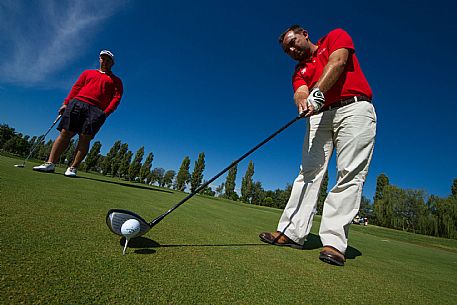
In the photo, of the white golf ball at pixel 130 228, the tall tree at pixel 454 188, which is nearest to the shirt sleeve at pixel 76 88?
the white golf ball at pixel 130 228

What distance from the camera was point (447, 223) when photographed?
87.9ft

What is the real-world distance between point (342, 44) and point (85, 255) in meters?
2.96

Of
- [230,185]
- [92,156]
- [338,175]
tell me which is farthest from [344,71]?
[92,156]

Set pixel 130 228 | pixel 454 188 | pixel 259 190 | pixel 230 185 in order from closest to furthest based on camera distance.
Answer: pixel 130 228, pixel 454 188, pixel 230 185, pixel 259 190

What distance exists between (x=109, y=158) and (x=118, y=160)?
2.43 m

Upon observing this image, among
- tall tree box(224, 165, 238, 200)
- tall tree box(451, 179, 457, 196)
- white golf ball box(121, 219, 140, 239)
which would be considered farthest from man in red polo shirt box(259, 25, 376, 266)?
tall tree box(451, 179, 457, 196)

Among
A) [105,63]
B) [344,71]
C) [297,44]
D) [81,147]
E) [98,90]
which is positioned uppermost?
[105,63]

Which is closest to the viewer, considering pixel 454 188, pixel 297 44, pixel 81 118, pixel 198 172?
pixel 297 44

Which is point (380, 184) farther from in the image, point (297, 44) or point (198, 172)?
point (297, 44)

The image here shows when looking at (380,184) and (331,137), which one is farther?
(380,184)

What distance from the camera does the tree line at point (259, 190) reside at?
95.3 ft

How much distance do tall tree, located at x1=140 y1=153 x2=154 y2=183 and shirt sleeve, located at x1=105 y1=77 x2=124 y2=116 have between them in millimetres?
62281

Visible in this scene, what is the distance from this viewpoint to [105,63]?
514 cm

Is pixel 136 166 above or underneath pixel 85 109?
above
